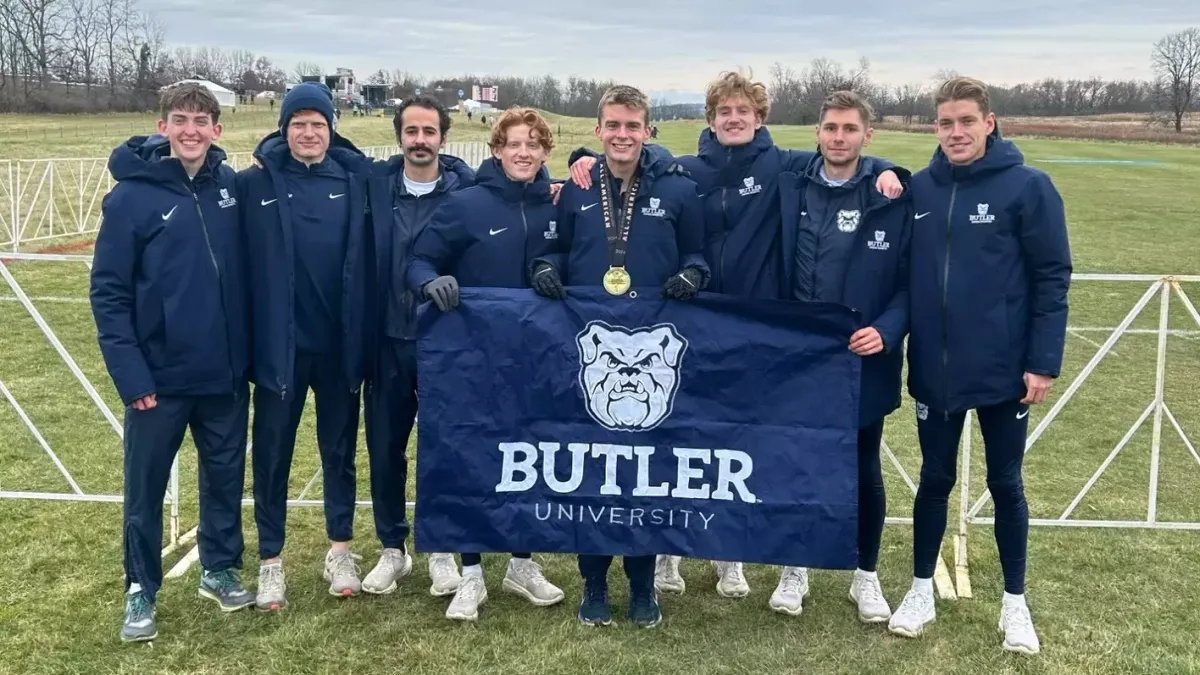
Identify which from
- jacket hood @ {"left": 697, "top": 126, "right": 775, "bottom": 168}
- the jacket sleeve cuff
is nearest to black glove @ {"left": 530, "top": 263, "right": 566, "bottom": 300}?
the jacket sleeve cuff

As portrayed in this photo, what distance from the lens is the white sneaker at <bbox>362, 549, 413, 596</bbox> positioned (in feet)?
14.4

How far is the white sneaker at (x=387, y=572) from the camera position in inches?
173

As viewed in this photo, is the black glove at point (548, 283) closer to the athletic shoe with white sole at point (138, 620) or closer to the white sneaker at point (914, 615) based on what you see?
the white sneaker at point (914, 615)

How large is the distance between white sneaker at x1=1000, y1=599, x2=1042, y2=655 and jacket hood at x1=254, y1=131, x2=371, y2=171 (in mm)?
3432

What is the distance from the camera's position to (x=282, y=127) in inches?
159

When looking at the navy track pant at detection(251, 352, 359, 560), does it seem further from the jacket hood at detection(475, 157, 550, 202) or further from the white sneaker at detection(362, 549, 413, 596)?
the jacket hood at detection(475, 157, 550, 202)

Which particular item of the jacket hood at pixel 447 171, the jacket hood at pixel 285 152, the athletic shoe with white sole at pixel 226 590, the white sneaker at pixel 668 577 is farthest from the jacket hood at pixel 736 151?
the athletic shoe with white sole at pixel 226 590

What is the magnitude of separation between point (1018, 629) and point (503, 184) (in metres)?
2.90

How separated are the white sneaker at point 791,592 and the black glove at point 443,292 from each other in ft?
6.55

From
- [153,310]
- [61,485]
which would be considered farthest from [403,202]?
[61,485]

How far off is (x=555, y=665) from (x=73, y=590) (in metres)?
2.36

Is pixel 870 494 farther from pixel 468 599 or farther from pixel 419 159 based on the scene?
pixel 419 159

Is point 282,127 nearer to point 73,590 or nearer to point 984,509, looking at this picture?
point 73,590

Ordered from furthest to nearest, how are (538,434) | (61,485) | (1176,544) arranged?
(61,485), (1176,544), (538,434)
